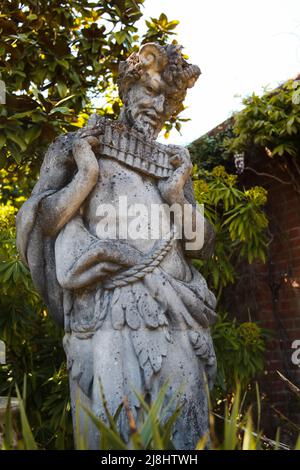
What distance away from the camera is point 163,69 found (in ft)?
9.89

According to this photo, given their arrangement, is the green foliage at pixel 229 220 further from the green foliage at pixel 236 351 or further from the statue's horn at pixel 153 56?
the statue's horn at pixel 153 56

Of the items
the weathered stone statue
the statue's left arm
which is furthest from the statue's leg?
the statue's left arm

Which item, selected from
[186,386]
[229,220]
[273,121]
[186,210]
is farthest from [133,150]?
[273,121]

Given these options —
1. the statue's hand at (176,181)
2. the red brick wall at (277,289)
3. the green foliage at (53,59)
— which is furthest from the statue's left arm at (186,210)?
the red brick wall at (277,289)

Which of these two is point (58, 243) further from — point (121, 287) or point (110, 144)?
point (110, 144)

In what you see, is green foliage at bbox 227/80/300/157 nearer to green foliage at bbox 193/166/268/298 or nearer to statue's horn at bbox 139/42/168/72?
green foliage at bbox 193/166/268/298

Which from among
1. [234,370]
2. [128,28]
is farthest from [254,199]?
[128,28]

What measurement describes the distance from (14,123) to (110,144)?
1.69 metres

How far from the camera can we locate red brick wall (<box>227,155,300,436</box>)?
5.13 metres

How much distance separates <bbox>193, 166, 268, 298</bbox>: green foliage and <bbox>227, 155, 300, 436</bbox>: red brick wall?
45 cm

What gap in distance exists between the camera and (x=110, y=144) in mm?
2738

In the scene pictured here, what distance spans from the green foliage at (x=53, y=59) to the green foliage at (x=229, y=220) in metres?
1.33
